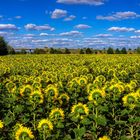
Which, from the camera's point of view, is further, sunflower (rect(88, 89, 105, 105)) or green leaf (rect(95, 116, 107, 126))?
sunflower (rect(88, 89, 105, 105))

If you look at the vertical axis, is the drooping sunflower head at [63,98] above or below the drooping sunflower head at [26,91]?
below

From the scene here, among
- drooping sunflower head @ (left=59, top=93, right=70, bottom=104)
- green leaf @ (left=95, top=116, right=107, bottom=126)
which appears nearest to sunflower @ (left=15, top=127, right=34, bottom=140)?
green leaf @ (left=95, top=116, right=107, bottom=126)

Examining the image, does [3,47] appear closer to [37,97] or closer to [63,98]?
[63,98]

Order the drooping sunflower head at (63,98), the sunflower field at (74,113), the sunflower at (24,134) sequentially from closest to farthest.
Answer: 1. the sunflower at (24,134)
2. the sunflower field at (74,113)
3. the drooping sunflower head at (63,98)

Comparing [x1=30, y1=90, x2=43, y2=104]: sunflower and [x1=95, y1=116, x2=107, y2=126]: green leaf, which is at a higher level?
[x1=30, y1=90, x2=43, y2=104]: sunflower

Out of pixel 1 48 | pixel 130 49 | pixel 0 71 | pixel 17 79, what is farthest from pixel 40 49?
pixel 17 79

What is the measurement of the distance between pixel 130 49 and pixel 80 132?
62442 millimetres

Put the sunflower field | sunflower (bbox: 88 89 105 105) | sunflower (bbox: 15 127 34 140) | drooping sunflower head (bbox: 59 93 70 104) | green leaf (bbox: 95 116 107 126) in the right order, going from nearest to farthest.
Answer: sunflower (bbox: 15 127 34 140) → the sunflower field → green leaf (bbox: 95 116 107 126) → sunflower (bbox: 88 89 105 105) → drooping sunflower head (bbox: 59 93 70 104)

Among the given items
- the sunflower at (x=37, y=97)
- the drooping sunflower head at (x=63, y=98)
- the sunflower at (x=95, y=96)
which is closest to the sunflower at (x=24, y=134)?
Result: the sunflower at (x=95, y=96)

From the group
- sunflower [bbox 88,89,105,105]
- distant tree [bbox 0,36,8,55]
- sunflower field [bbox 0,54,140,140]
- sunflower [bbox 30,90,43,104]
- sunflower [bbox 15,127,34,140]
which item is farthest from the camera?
distant tree [bbox 0,36,8,55]

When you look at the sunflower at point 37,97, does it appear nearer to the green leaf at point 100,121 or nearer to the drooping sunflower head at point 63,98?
the drooping sunflower head at point 63,98

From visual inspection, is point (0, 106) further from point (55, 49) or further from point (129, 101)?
point (55, 49)

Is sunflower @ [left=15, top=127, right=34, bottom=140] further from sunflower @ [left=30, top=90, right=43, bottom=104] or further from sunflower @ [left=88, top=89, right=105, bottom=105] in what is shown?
sunflower @ [left=30, top=90, right=43, bottom=104]

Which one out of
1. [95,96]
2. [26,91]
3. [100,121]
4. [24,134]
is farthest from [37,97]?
[24,134]
